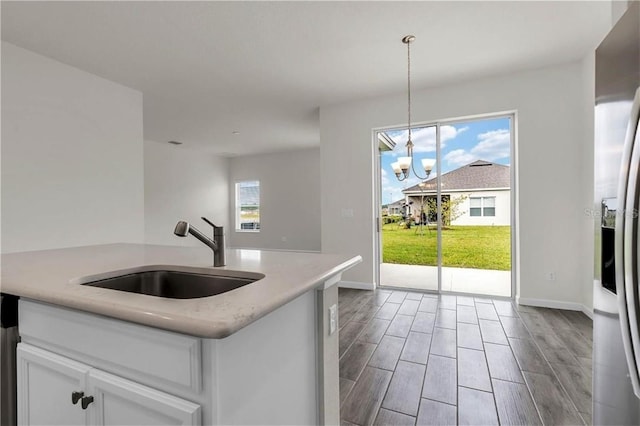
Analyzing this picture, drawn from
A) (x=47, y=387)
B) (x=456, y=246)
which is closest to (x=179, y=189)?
(x=456, y=246)

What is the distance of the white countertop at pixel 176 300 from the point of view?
656 mm

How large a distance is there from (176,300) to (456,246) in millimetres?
4124

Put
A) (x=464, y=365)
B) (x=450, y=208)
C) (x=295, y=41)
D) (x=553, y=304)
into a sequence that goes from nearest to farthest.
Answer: (x=464, y=365) < (x=295, y=41) < (x=553, y=304) < (x=450, y=208)

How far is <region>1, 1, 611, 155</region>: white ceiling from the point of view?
240cm

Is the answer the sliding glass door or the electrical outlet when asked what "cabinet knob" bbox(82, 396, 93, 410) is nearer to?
the electrical outlet

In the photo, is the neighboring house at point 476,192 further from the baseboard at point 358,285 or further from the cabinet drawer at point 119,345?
the cabinet drawer at point 119,345

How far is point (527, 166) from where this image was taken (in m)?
3.50

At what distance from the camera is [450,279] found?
4.33 metres

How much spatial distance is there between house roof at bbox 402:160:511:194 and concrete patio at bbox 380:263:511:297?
1.19 meters

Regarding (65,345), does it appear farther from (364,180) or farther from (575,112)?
(575,112)

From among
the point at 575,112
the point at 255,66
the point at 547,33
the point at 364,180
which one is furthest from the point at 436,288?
the point at 255,66

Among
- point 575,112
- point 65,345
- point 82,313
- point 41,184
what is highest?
point 575,112

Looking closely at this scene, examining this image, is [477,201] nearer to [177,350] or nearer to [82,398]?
[177,350]

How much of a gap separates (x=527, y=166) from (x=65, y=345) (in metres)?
4.27
